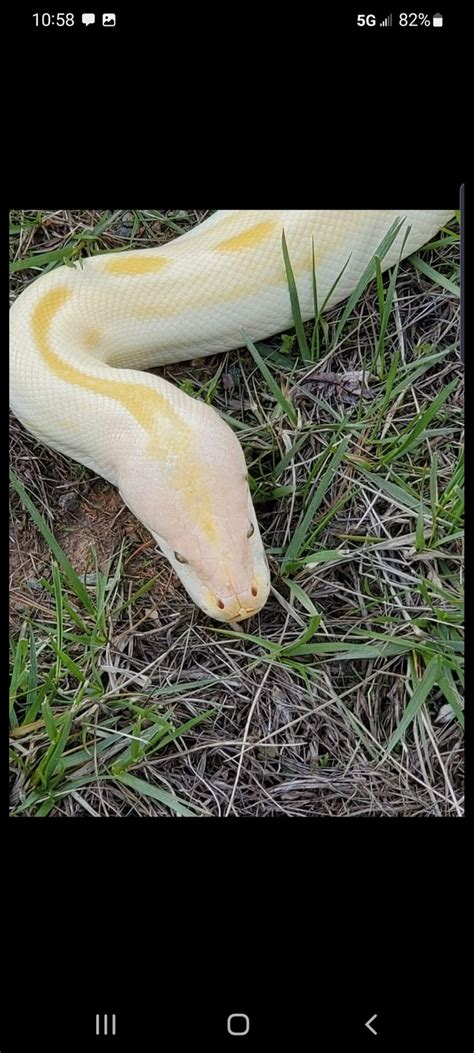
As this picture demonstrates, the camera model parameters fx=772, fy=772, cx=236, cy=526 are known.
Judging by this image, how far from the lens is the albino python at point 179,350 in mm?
1623

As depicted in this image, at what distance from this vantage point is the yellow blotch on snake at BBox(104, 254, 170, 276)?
71.4 inches

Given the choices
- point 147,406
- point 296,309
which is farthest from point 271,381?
point 147,406

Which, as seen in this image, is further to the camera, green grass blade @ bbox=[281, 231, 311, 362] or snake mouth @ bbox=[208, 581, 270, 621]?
green grass blade @ bbox=[281, 231, 311, 362]

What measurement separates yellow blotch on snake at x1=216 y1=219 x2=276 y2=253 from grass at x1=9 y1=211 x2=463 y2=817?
0.09 m

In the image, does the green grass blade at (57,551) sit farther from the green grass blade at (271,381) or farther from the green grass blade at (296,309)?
the green grass blade at (296,309)

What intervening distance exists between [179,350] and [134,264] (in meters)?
0.22
